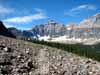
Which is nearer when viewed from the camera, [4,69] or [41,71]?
[4,69]

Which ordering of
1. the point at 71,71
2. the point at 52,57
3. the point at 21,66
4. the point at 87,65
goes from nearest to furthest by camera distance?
the point at 21,66 < the point at 71,71 < the point at 87,65 < the point at 52,57

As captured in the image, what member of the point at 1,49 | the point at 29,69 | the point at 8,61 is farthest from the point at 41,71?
the point at 1,49

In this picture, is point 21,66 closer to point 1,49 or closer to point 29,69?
point 29,69

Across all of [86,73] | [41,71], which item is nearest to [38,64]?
[41,71]

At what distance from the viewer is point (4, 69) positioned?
104 feet

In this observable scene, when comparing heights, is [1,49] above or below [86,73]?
above

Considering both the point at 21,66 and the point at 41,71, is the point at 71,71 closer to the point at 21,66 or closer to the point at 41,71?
the point at 41,71

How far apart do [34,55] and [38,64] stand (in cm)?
540

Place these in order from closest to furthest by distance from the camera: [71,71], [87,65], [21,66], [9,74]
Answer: [9,74], [21,66], [71,71], [87,65]

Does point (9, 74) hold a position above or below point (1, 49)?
below

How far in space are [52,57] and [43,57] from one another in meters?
1.73

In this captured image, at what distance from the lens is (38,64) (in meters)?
38.5

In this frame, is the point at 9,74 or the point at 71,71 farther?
the point at 71,71

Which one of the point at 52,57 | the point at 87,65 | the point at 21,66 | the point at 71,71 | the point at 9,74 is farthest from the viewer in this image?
the point at 52,57
